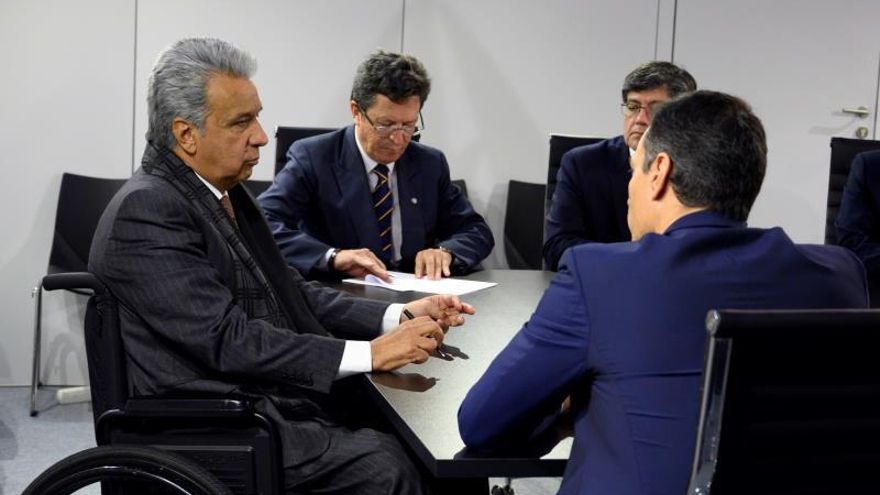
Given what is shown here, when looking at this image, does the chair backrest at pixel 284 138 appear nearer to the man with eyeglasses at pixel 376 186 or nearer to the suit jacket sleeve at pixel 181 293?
the man with eyeglasses at pixel 376 186

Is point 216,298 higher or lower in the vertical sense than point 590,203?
lower

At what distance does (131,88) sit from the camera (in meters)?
4.57

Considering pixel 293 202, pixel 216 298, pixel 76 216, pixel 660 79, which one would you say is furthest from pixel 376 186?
pixel 76 216

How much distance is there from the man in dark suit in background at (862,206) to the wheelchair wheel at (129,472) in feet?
8.99

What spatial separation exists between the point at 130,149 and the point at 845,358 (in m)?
3.80

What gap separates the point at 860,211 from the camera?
3.81m

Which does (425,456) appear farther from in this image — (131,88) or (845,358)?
(131,88)

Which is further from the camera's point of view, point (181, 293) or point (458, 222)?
point (458, 222)

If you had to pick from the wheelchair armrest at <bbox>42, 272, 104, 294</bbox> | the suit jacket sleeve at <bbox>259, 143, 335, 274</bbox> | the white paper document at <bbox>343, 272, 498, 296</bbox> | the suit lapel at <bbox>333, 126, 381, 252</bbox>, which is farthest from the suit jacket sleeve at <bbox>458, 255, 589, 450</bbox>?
the suit lapel at <bbox>333, 126, 381, 252</bbox>

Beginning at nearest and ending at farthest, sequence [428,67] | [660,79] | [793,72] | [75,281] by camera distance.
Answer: [75,281] → [660,79] → [428,67] → [793,72]

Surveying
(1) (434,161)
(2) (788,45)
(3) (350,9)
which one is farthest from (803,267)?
(2) (788,45)

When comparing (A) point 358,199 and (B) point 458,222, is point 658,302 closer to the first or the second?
(A) point 358,199

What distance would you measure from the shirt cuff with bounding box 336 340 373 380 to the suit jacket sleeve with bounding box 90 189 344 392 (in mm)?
77

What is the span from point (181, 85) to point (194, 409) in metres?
0.66
